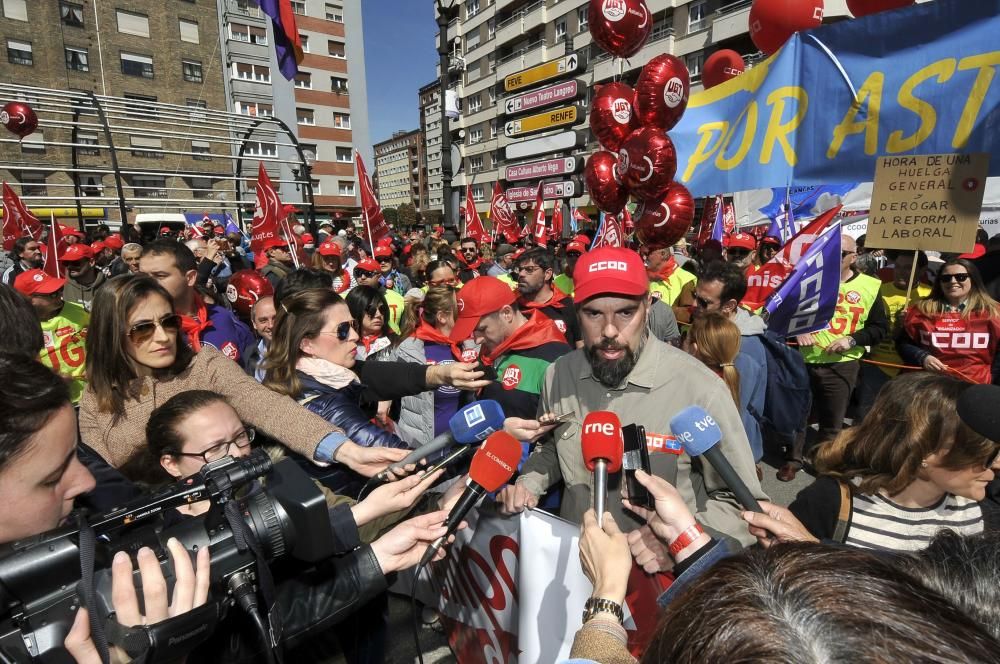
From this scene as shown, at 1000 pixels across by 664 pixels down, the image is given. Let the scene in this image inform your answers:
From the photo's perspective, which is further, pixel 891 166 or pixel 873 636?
pixel 891 166

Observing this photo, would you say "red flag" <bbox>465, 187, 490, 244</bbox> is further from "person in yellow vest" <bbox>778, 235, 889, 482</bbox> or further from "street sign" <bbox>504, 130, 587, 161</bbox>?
"street sign" <bbox>504, 130, 587, 161</bbox>

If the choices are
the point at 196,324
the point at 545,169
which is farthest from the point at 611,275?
the point at 545,169

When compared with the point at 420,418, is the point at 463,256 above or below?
above

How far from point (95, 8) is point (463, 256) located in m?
36.7

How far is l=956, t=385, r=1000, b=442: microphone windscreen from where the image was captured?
1230mm

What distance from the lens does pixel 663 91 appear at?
6586 millimetres

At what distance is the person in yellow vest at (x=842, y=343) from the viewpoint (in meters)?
4.50

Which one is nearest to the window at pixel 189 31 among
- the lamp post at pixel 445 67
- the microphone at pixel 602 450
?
the lamp post at pixel 445 67

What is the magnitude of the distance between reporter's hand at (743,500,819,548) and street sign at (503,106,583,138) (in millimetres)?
33368

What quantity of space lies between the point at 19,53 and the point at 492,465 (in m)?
42.5

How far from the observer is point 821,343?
4.54m

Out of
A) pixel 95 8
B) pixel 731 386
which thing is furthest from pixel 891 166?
pixel 95 8

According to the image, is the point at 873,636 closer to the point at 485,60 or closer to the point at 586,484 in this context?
the point at 586,484

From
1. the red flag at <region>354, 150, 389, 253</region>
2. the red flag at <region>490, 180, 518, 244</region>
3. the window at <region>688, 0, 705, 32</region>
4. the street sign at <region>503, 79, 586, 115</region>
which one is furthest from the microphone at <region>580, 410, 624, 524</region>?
the street sign at <region>503, 79, 586, 115</region>
